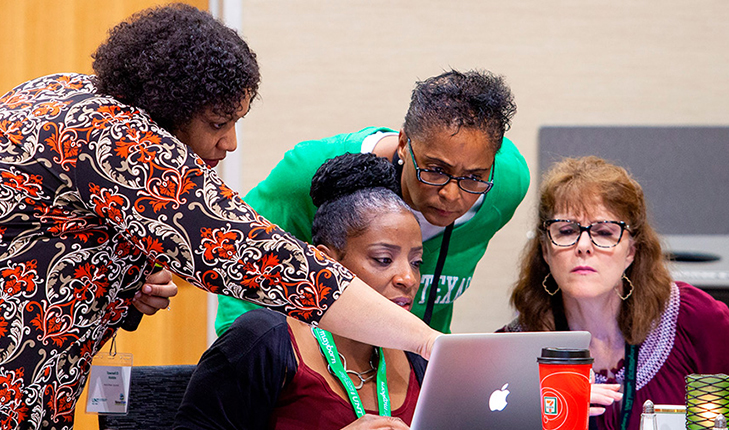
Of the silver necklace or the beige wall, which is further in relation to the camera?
the beige wall

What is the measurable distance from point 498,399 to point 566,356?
19 cm

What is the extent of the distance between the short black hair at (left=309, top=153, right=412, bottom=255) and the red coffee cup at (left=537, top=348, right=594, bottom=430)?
633 millimetres

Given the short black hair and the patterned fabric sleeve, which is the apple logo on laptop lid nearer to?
the patterned fabric sleeve

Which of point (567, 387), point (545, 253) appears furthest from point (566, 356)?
point (545, 253)

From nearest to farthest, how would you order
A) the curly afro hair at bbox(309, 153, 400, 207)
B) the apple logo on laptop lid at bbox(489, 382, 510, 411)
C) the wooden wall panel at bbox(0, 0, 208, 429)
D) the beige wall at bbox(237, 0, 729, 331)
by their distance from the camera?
the apple logo on laptop lid at bbox(489, 382, 510, 411)
the curly afro hair at bbox(309, 153, 400, 207)
the wooden wall panel at bbox(0, 0, 208, 429)
the beige wall at bbox(237, 0, 729, 331)

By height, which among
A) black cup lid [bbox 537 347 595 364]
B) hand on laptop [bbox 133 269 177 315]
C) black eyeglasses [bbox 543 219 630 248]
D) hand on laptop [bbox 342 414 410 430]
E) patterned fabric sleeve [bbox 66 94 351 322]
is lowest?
hand on laptop [bbox 342 414 410 430]

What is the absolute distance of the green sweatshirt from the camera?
1967 millimetres

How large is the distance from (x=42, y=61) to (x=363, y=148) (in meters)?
1.66

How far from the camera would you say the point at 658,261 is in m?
2.10

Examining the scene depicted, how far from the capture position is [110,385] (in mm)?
1637

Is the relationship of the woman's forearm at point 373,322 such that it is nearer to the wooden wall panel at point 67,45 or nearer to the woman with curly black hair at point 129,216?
the woman with curly black hair at point 129,216

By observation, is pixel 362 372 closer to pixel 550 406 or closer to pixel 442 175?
pixel 442 175

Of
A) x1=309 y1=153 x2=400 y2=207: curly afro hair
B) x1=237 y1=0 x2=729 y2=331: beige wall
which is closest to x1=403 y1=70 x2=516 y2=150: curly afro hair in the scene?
x1=309 y1=153 x2=400 y2=207: curly afro hair

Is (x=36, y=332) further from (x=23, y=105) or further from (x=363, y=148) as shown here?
(x=363, y=148)
